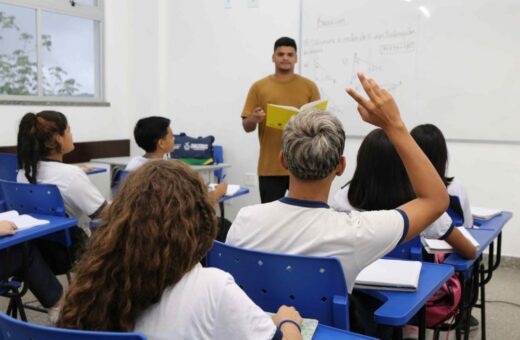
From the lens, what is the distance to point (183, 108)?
5582 millimetres

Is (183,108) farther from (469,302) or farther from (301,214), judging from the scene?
(301,214)

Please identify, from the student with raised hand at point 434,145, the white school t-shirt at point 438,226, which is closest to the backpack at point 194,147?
the student with raised hand at point 434,145

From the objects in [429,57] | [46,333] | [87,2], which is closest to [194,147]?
[87,2]

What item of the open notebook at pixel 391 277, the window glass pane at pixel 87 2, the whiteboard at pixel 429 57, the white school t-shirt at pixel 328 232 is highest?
the window glass pane at pixel 87 2

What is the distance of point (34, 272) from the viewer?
7.71 ft

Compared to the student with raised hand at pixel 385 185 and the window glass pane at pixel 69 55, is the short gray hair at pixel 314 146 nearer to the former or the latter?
the student with raised hand at pixel 385 185

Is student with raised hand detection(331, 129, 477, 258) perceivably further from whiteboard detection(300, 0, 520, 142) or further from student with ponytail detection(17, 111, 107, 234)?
whiteboard detection(300, 0, 520, 142)

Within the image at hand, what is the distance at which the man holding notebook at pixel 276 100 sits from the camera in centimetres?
370

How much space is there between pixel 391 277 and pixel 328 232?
0.28 m

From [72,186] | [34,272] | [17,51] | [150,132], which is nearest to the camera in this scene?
[34,272]

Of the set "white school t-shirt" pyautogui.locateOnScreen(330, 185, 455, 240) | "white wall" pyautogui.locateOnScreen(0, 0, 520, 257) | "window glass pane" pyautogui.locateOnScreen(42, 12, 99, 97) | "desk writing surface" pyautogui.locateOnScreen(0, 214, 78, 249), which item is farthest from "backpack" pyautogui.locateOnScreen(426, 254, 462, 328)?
"window glass pane" pyautogui.locateOnScreen(42, 12, 99, 97)

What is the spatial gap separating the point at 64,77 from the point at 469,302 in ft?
14.3

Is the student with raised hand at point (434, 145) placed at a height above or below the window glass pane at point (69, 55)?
below

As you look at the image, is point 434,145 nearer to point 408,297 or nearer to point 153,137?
point 408,297
